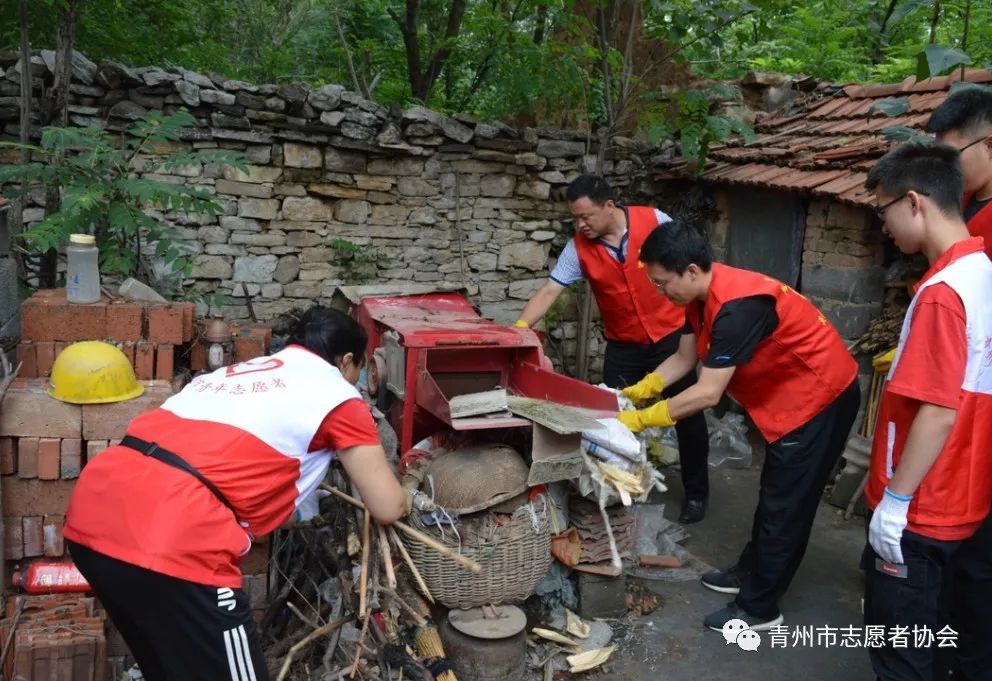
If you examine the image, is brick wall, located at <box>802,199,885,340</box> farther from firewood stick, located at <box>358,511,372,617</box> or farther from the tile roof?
firewood stick, located at <box>358,511,372,617</box>

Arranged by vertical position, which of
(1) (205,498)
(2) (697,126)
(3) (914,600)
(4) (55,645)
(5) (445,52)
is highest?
(5) (445,52)

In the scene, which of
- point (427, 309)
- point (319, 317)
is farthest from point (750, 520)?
point (319, 317)

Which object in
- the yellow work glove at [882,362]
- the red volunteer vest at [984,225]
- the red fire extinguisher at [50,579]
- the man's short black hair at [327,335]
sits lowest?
the red fire extinguisher at [50,579]

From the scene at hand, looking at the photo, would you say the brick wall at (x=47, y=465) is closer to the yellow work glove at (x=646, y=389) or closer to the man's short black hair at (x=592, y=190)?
the yellow work glove at (x=646, y=389)

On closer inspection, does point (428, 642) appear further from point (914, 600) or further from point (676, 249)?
point (676, 249)

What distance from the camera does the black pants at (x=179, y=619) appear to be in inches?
81.0

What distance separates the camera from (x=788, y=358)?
10.8ft

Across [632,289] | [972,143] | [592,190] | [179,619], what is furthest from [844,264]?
[179,619]

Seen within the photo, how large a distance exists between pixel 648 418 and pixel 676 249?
719 millimetres

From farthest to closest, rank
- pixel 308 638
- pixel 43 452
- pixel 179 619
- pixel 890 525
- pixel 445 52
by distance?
pixel 445 52, pixel 43 452, pixel 308 638, pixel 890 525, pixel 179 619

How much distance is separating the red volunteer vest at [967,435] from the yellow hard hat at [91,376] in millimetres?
2775

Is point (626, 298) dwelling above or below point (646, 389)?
above

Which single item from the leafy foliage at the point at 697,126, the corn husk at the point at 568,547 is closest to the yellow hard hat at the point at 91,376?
the corn husk at the point at 568,547

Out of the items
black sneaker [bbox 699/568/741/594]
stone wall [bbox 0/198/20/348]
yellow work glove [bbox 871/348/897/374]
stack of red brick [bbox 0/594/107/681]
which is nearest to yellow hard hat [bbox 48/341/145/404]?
stone wall [bbox 0/198/20/348]
